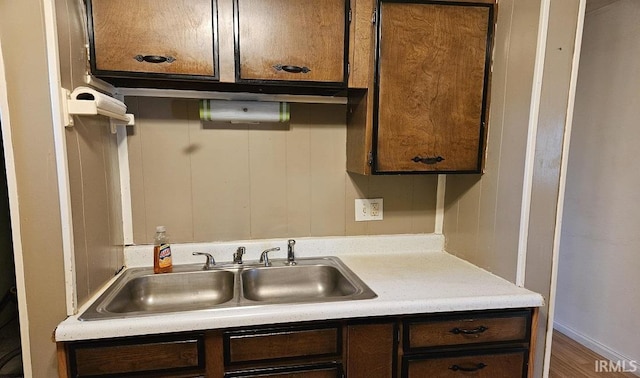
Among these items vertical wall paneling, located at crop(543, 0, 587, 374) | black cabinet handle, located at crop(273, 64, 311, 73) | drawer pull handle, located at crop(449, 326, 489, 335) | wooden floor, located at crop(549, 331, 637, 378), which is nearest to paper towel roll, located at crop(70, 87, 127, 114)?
black cabinet handle, located at crop(273, 64, 311, 73)

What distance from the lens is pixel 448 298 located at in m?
1.25

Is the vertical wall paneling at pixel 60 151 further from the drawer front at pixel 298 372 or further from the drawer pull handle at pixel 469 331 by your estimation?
the drawer pull handle at pixel 469 331

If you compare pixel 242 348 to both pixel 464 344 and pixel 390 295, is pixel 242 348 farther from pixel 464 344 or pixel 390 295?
pixel 464 344

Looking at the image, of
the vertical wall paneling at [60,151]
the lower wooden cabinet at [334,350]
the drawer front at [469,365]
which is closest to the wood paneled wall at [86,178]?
the vertical wall paneling at [60,151]

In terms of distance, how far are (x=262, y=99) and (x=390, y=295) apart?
997mm

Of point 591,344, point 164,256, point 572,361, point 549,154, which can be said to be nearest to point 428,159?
point 549,154

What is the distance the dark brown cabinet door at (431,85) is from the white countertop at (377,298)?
1.50 ft

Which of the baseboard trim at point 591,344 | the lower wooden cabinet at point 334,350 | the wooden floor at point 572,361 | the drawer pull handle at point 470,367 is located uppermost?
the lower wooden cabinet at point 334,350

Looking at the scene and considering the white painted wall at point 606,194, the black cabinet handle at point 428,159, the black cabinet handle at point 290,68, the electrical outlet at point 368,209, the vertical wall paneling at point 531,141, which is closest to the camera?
the vertical wall paneling at point 531,141

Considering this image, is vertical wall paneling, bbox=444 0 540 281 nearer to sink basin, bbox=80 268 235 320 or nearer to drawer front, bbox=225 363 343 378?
drawer front, bbox=225 363 343 378

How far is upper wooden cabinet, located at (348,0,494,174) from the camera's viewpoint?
4.57ft

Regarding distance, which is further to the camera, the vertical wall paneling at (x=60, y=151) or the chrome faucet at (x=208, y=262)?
the chrome faucet at (x=208, y=262)

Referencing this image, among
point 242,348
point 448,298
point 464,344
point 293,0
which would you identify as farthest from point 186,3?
point 464,344

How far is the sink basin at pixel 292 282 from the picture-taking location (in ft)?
5.12
